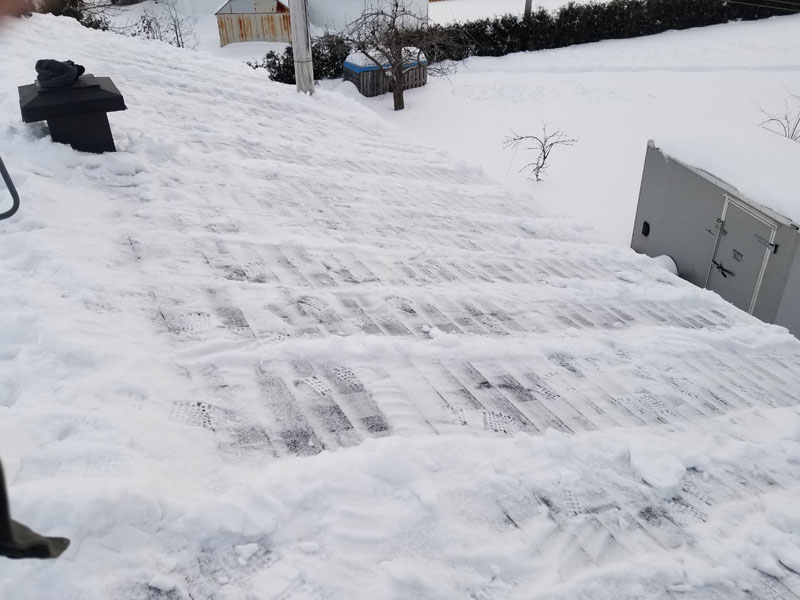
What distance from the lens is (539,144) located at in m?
18.8

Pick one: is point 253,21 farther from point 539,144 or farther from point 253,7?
point 539,144

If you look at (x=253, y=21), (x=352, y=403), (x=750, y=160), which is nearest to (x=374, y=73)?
(x=253, y=21)

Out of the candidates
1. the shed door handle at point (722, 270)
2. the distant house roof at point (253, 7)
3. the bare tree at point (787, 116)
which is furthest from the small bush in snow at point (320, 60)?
the shed door handle at point (722, 270)

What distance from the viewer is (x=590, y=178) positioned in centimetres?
1677

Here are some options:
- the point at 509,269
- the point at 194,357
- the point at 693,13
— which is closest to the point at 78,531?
the point at 194,357

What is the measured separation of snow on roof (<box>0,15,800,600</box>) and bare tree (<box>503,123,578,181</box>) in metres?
11.9


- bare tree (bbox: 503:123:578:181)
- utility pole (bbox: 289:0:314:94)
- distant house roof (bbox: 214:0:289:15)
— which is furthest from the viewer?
distant house roof (bbox: 214:0:289:15)

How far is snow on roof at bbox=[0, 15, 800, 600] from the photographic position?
215cm

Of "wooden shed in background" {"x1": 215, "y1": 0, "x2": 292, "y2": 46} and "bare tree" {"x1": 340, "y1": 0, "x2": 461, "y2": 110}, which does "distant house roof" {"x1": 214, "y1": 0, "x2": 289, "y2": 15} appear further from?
"bare tree" {"x1": 340, "y1": 0, "x2": 461, "y2": 110}

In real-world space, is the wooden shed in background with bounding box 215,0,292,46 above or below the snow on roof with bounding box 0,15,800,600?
above

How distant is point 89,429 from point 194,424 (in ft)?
1.34

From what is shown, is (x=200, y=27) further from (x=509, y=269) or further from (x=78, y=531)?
(x=78, y=531)

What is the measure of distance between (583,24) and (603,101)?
25.2ft

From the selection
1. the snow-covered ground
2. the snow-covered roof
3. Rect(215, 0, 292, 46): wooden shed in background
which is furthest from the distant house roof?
the snow-covered roof
